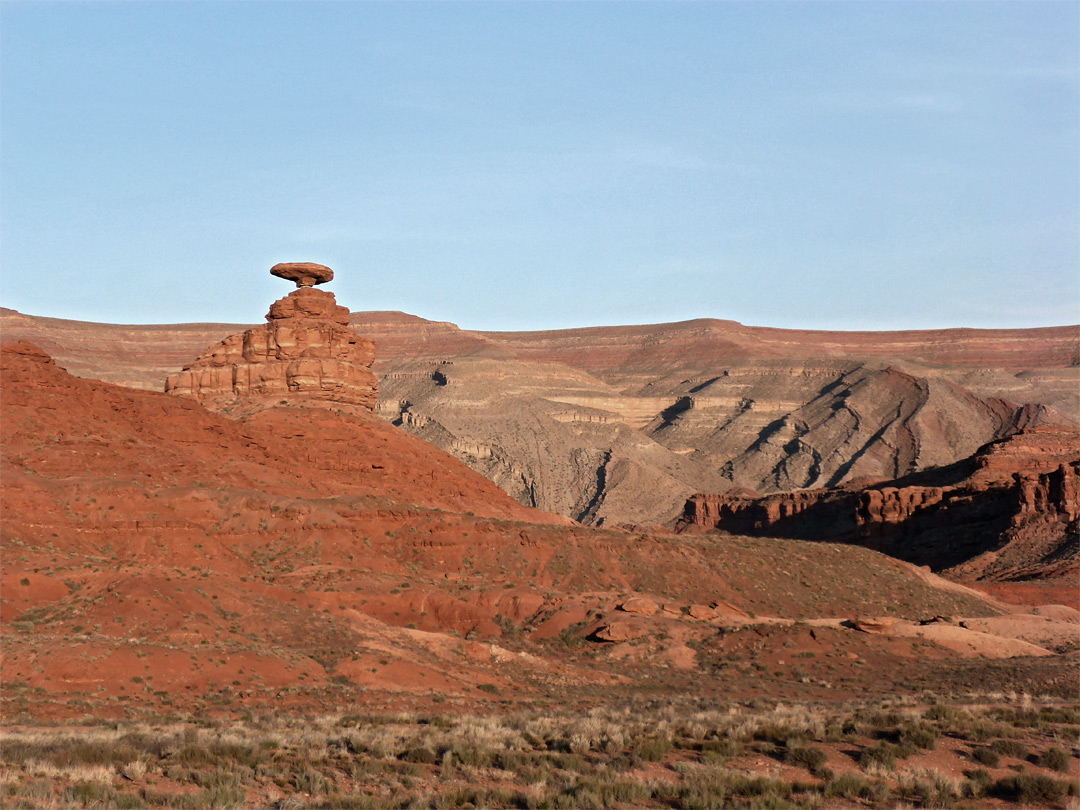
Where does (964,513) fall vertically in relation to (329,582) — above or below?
below

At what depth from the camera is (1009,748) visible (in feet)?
65.2

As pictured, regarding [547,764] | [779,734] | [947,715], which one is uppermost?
[547,764]

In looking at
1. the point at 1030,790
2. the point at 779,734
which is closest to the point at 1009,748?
the point at 1030,790

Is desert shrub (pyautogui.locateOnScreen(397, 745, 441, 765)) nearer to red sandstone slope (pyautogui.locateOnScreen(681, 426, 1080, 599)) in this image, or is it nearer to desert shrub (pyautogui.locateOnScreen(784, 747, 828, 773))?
desert shrub (pyautogui.locateOnScreen(784, 747, 828, 773))

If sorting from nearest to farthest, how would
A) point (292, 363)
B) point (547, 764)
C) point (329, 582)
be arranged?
point (547, 764) → point (329, 582) → point (292, 363)

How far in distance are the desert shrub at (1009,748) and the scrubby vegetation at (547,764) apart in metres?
0.05

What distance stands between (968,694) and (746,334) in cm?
17018

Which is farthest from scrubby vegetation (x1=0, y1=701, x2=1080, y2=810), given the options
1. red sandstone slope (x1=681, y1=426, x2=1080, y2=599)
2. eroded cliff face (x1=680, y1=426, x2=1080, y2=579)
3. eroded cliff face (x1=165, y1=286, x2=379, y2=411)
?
eroded cliff face (x1=680, y1=426, x2=1080, y2=579)

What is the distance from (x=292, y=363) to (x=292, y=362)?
8cm

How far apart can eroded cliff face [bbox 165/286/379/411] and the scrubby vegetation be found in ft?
118

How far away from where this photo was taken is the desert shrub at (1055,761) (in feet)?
62.1

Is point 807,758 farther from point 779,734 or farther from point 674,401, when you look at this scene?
point 674,401

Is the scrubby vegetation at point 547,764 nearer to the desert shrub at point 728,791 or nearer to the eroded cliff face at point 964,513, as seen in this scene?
the desert shrub at point 728,791

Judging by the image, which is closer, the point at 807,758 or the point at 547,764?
the point at 547,764
